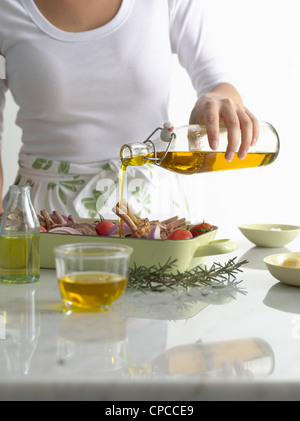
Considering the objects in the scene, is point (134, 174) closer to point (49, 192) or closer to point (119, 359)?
point (49, 192)

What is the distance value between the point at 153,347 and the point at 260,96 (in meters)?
3.79

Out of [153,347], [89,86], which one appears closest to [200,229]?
[153,347]

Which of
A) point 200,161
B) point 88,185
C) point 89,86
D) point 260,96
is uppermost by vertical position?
point 260,96

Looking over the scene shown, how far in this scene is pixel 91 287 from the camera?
2.65 ft

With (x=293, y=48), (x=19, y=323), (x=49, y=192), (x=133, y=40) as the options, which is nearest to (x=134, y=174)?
(x=49, y=192)

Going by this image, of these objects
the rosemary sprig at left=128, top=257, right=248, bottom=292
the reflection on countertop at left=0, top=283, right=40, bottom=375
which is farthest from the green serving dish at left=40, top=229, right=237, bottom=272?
the reflection on countertop at left=0, top=283, right=40, bottom=375

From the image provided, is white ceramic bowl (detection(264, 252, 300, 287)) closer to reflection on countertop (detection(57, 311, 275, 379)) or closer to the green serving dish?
the green serving dish

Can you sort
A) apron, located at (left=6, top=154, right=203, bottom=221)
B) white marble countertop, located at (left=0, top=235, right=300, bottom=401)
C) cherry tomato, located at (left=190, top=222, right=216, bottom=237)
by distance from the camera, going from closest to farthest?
white marble countertop, located at (left=0, top=235, right=300, bottom=401) → cherry tomato, located at (left=190, top=222, right=216, bottom=237) → apron, located at (left=6, top=154, right=203, bottom=221)

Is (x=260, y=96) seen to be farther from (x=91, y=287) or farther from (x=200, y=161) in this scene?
(x=91, y=287)

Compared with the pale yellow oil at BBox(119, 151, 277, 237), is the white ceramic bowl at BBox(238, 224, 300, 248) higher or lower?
lower

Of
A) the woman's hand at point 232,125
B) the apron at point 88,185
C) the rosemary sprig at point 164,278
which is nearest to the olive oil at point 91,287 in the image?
the rosemary sprig at point 164,278

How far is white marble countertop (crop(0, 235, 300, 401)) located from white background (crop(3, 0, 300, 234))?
3.33 metres

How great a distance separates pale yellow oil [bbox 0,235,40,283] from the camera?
3.40 feet

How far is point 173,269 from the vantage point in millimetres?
1045
